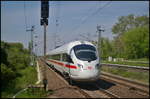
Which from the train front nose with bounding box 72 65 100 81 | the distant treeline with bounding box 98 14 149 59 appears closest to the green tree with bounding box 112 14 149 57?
the distant treeline with bounding box 98 14 149 59

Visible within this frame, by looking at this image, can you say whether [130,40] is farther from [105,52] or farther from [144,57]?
[105,52]

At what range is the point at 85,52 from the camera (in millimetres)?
16984

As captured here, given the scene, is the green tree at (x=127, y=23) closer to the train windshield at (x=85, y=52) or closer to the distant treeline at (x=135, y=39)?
the distant treeline at (x=135, y=39)

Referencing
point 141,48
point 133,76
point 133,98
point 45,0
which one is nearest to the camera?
point 133,98

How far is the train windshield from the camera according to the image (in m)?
16.6

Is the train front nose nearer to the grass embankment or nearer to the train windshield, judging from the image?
the train windshield

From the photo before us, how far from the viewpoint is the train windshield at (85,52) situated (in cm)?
1661

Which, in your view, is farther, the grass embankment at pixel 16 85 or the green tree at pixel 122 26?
the green tree at pixel 122 26

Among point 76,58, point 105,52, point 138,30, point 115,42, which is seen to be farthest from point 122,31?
point 76,58

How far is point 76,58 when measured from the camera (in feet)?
54.9

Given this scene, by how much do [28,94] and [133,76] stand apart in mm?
14024

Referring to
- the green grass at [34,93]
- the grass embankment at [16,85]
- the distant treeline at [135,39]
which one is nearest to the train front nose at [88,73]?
the green grass at [34,93]

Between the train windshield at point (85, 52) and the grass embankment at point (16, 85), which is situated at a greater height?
the train windshield at point (85, 52)

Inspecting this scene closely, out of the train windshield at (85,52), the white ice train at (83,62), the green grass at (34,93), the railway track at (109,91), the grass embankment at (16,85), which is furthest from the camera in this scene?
the grass embankment at (16,85)
